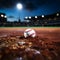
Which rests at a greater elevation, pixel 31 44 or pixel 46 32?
pixel 46 32

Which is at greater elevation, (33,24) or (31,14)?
(31,14)

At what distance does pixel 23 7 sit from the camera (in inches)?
61.1

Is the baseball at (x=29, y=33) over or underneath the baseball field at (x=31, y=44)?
over

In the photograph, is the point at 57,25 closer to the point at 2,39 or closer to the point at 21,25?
the point at 21,25

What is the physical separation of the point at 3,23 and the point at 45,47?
0.60 metres

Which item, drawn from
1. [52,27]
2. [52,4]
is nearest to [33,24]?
[52,27]

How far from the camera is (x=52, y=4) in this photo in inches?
61.9

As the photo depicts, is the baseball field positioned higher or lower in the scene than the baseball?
lower

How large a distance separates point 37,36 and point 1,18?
19.8 inches

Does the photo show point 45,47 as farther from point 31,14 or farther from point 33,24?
point 31,14

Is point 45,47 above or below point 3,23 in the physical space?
below

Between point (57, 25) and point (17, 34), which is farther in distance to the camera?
point (17, 34)

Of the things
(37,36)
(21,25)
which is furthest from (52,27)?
(21,25)

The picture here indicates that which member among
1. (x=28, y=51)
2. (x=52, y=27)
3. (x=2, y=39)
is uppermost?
(x=52, y=27)
